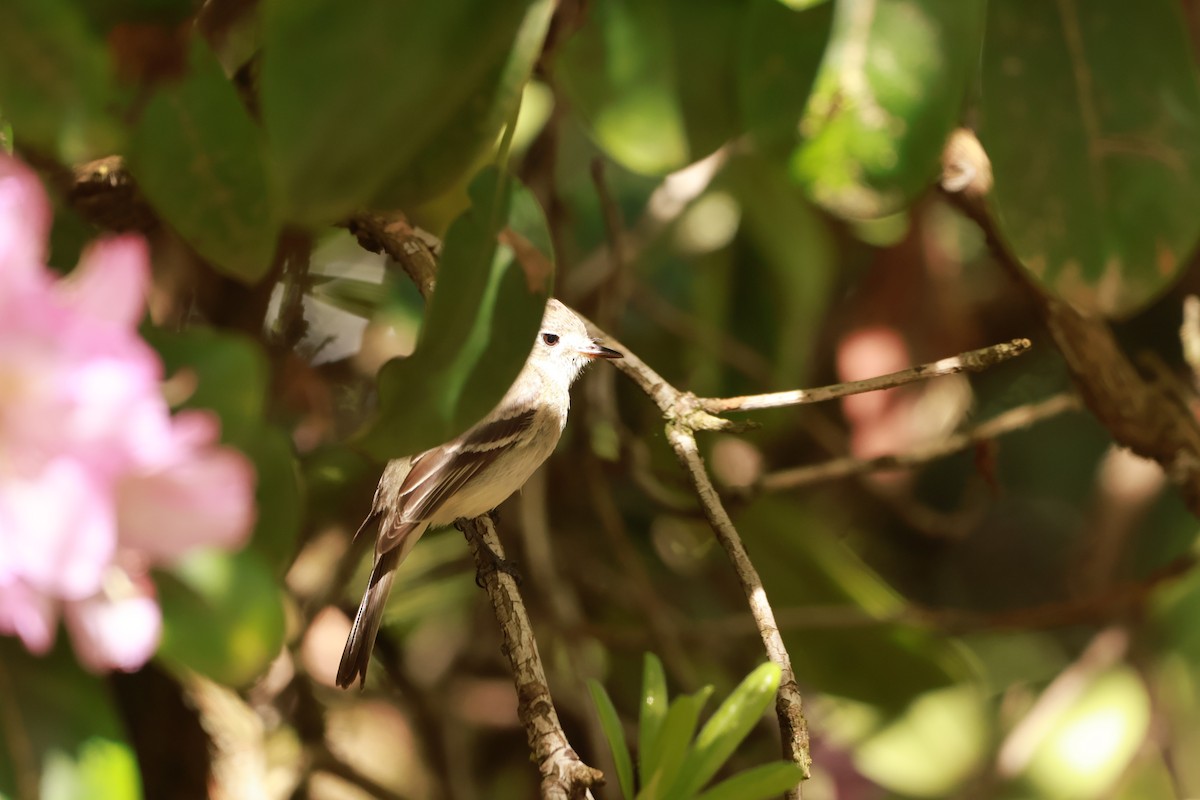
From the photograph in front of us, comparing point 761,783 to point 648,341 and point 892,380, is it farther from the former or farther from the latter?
point 648,341

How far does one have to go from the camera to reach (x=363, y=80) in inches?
24.7

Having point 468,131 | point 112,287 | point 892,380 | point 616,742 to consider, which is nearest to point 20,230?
point 112,287

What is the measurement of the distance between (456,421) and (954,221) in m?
1.88

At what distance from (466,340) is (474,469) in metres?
0.97

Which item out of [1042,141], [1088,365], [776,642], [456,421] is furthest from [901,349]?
[456,421]

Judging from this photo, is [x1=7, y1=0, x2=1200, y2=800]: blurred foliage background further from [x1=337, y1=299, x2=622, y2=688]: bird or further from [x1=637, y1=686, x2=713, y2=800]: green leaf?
[x1=637, y1=686, x2=713, y2=800]: green leaf

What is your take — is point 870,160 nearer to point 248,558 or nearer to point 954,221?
point 248,558

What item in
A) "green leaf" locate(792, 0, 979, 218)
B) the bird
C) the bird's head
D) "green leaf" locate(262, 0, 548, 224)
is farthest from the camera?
the bird's head

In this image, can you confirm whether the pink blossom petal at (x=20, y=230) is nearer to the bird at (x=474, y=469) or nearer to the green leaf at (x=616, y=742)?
the green leaf at (x=616, y=742)

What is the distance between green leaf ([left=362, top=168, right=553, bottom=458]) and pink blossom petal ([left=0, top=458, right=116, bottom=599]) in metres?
0.19

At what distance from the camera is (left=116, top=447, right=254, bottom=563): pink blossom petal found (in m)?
0.53

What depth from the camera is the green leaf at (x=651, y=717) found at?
31.6 inches

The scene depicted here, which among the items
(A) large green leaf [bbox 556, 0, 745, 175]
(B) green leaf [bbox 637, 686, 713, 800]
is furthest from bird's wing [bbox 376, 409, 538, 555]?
(B) green leaf [bbox 637, 686, 713, 800]

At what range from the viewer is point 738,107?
111 cm
